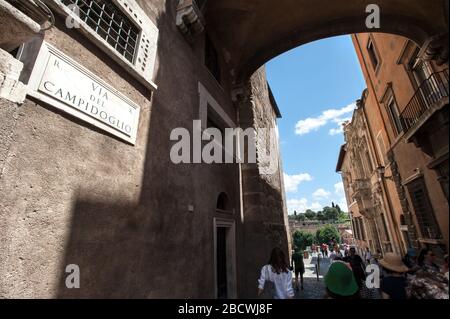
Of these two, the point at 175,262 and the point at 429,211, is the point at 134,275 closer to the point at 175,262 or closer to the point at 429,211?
the point at 175,262

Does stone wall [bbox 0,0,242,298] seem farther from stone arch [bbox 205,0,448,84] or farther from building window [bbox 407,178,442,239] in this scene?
building window [bbox 407,178,442,239]

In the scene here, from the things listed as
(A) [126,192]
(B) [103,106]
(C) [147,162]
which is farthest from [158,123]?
(A) [126,192]

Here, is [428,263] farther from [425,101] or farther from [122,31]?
[425,101]

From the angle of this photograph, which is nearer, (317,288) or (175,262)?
(175,262)

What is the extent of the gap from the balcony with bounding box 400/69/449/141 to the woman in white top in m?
4.75

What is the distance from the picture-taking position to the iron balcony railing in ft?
19.7

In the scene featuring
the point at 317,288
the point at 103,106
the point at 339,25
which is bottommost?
the point at 317,288

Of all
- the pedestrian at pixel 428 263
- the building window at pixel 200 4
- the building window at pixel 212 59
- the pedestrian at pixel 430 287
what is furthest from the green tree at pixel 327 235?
the pedestrian at pixel 430 287

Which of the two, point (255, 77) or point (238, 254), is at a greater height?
point (255, 77)

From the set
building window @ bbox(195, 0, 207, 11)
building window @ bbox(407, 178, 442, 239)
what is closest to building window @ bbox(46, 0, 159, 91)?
building window @ bbox(195, 0, 207, 11)

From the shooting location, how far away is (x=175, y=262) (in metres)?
3.66

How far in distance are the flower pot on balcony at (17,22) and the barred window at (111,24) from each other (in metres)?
1.18
